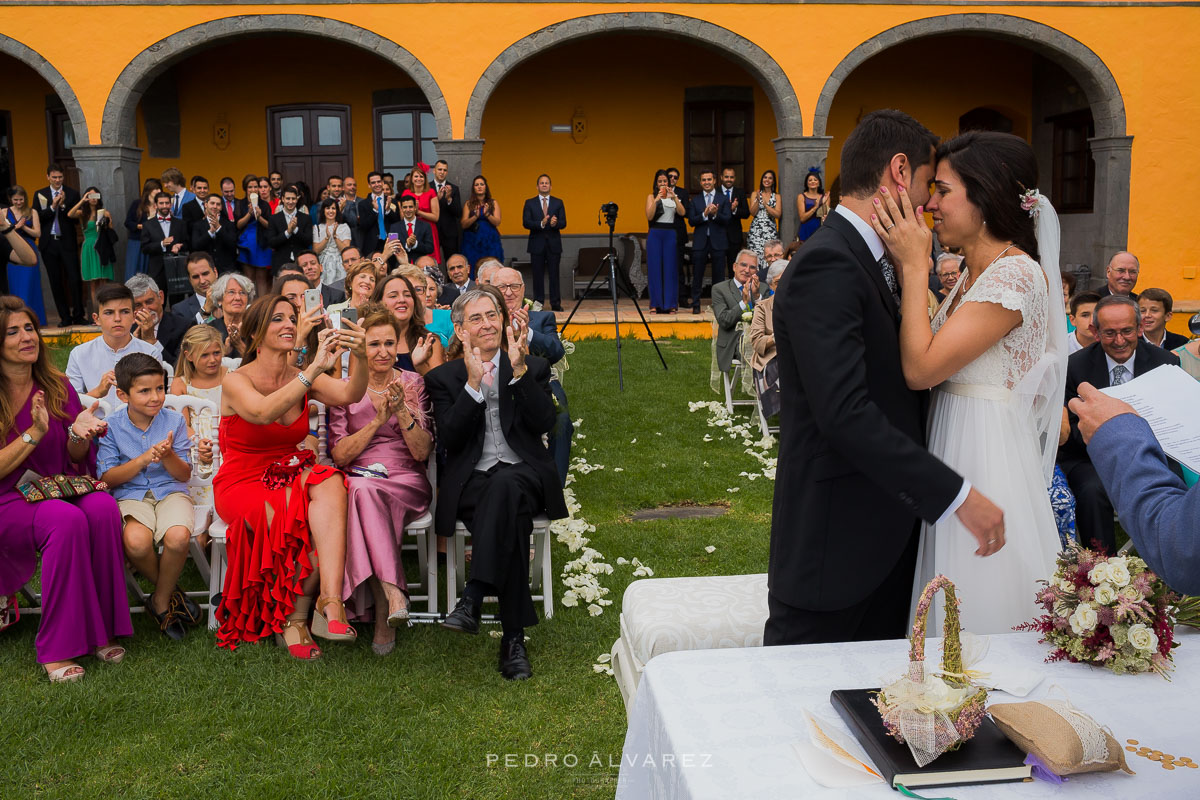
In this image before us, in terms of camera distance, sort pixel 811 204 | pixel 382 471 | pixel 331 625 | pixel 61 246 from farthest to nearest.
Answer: pixel 811 204, pixel 61 246, pixel 382 471, pixel 331 625

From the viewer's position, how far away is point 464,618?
418 cm

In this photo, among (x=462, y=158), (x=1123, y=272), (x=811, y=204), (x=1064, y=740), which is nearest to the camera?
(x=1064, y=740)

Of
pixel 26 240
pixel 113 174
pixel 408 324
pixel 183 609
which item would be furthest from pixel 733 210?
pixel 183 609

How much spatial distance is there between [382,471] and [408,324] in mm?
1188

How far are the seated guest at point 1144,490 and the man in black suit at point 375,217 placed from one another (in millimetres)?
11447

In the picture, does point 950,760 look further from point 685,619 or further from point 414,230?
point 414,230

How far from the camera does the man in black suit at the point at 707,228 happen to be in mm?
14055

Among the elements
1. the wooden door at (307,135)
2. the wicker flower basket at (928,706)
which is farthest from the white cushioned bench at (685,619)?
the wooden door at (307,135)

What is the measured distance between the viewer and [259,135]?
1652cm

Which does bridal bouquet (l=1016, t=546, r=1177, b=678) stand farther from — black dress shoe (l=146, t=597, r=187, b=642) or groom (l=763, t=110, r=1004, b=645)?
black dress shoe (l=146, t=597, r=187, b=642)

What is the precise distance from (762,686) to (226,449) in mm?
3437

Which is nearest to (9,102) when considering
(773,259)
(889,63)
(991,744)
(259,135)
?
(259,135)

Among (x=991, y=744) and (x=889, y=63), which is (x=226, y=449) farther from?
(x=889, y=63)

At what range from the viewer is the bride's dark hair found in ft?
8.34
